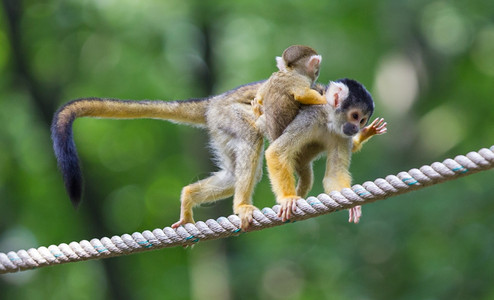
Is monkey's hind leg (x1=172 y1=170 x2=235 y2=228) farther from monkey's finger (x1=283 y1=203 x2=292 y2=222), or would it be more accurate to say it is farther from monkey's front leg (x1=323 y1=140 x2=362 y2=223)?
monkey's finger (x1=283 y1=203 x2=292 y2=222)

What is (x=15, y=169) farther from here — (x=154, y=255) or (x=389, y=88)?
(x=389, y=88)

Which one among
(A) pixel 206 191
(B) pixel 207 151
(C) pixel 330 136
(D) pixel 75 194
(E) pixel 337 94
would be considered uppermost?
(E) pixel 337 94

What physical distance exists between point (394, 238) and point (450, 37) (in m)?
4.01

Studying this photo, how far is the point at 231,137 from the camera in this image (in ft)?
14.5

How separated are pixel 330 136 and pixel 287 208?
769 millimetres

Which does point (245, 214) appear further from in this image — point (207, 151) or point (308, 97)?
point (207, 151)

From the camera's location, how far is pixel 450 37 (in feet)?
37.0

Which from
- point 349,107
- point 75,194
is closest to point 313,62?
point 349,107

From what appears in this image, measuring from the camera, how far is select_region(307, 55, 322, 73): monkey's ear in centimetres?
402

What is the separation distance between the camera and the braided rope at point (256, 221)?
2937mm

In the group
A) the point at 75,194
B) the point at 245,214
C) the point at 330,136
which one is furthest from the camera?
the point at 330,136

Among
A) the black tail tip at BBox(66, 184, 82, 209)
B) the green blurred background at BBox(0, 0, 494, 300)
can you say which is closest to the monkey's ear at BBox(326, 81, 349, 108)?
the black tail tip at BBox(66, 184, 82, 209)

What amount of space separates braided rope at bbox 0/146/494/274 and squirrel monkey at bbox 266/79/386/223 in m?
0.36

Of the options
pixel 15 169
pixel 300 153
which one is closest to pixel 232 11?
pixel 15 169
